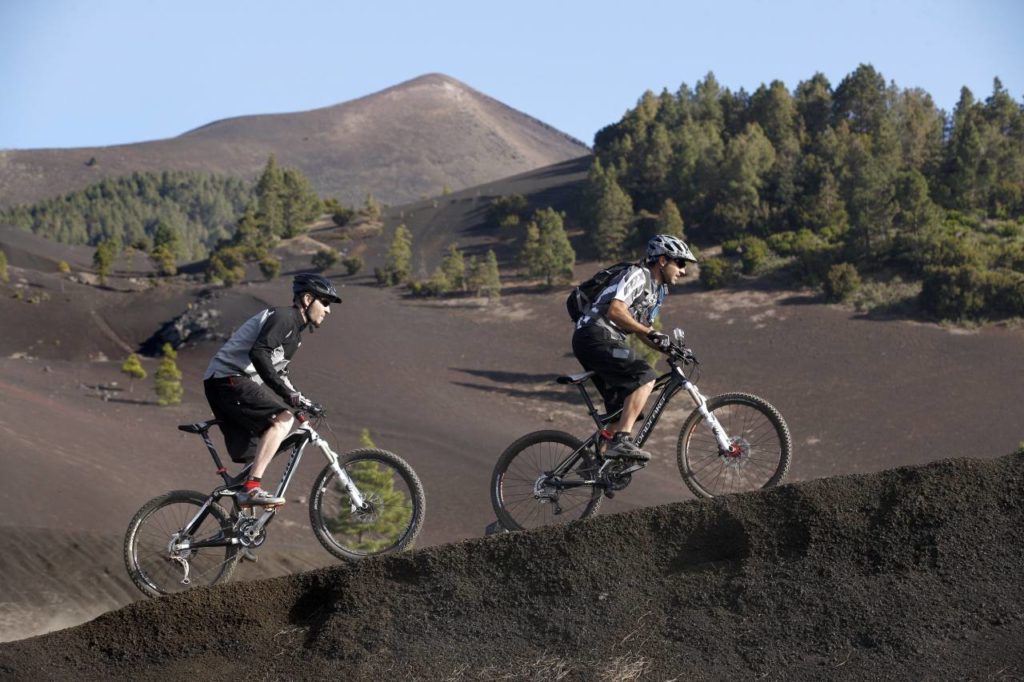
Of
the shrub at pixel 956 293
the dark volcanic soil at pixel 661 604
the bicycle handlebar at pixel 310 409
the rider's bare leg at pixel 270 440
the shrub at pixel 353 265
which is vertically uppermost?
the bicycle handlebar at pixel 310 409

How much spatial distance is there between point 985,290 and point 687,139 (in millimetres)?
28340

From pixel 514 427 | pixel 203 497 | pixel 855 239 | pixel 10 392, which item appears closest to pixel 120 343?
pixel 10 392

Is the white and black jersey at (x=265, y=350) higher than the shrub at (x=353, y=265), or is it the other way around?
the white and black jersey at (x=265, y=350)

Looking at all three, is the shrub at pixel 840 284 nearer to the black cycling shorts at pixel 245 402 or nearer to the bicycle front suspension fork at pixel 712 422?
the bicycle front suspension fork at pixel 712 422

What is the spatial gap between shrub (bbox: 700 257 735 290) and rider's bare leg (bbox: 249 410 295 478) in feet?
166

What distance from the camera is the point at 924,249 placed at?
5244 cm

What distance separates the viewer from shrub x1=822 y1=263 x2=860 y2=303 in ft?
172

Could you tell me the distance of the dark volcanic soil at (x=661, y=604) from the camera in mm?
5949

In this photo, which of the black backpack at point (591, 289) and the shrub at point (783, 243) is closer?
the black backpack at point (591, 289)

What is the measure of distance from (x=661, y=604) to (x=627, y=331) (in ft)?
7.57

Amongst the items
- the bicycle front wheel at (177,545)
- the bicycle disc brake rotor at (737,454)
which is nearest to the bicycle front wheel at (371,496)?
the bicycle front wheel at (177,545)

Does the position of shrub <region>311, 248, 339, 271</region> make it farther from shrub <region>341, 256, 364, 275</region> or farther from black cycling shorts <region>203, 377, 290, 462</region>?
black cycling shorts <region>203, 377, 290, 462</region>

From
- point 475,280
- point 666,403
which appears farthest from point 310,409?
point 475,280

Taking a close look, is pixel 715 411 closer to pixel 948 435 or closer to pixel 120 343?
pixel 948 435
